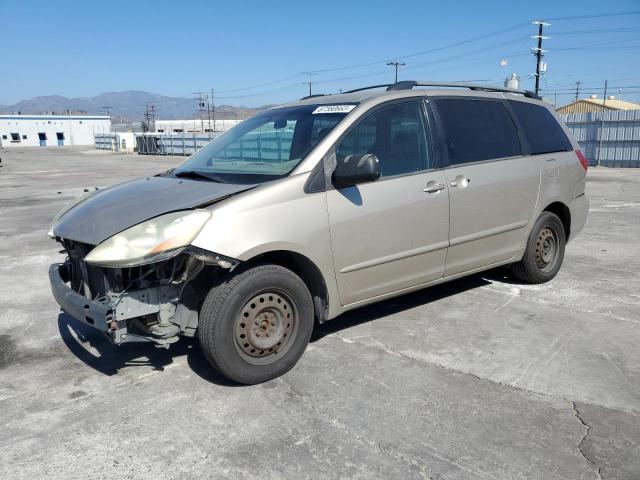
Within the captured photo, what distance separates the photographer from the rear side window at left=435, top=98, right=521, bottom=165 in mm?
4531

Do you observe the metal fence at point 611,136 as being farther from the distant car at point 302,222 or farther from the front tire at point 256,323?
the front tire at point 256,323

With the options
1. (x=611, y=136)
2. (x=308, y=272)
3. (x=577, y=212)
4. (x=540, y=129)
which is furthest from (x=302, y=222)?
(x=611, y=136)

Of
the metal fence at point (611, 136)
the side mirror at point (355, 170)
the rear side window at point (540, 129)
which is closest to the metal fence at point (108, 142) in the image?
the metal fence at point (611, 136)

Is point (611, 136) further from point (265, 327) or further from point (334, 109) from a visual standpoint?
point (265, 327)

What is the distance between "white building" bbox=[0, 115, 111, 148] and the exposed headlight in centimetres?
10074

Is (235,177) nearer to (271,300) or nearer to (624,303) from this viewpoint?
(271,300)

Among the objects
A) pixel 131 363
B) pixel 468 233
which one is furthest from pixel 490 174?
pixel 131 363

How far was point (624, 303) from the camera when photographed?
199 inches

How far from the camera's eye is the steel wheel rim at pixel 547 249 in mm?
5477

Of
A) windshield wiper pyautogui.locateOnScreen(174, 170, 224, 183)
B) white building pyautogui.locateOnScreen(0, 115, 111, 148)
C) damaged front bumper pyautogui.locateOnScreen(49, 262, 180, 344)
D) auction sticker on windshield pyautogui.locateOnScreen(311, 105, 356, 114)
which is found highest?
white building pyautogui.locateOnScreen(0, 115, 111, 148)

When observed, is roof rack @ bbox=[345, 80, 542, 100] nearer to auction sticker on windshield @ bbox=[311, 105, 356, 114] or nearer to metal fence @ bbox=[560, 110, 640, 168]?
auction sticker on windshield @ bbox=[311, 105, 356, 114]

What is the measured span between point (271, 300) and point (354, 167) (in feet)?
3.31

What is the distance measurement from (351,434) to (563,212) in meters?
3.77

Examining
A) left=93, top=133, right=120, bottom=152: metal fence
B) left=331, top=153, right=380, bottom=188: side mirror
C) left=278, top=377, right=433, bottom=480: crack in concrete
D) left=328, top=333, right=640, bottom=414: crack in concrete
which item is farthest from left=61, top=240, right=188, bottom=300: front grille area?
left=93, top=133, right=120, bottom=152: metal fence
